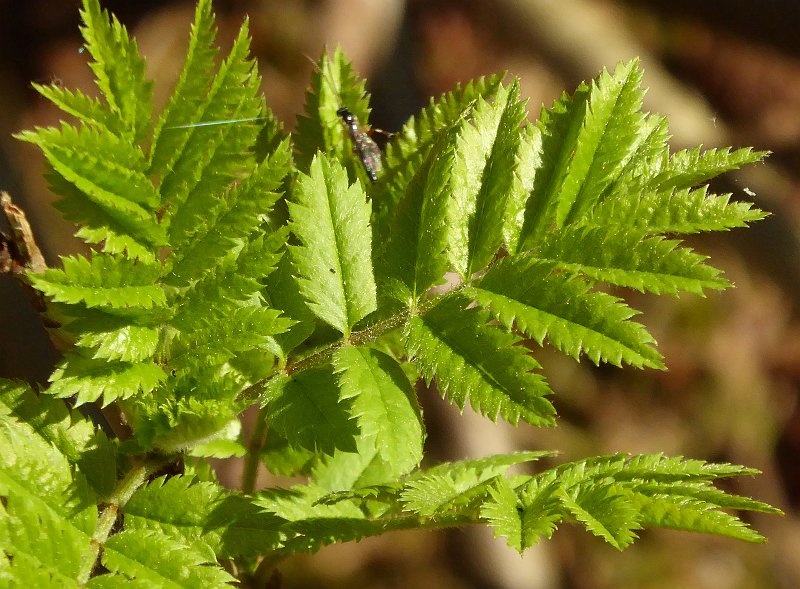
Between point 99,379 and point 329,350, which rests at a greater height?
point 329,350

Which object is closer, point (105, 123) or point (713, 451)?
point (105, 123)

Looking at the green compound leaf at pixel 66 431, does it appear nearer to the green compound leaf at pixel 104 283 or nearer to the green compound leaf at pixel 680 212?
the green compound leaf at pixel 104 283

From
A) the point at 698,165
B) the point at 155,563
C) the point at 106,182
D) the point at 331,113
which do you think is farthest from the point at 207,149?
the point at 698,165

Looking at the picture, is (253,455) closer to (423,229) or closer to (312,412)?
(312,412)

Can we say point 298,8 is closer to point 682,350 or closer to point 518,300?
point 682,350

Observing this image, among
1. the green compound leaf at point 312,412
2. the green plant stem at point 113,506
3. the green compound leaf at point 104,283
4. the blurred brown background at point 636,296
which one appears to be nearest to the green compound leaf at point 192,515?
the green plant stem at point 113,506

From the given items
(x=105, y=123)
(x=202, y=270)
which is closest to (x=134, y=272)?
(x=202, y=270)
